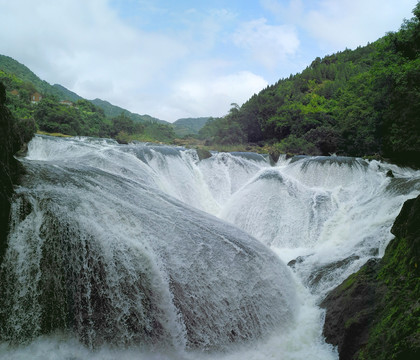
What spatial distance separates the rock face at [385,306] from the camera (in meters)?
2.65

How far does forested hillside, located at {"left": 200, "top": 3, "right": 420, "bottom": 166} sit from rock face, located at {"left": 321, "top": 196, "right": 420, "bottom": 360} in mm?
9984

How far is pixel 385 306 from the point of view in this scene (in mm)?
3291

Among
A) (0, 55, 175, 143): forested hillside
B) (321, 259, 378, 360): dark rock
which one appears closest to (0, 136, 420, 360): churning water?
(321, 259, 378, 360): dark rock

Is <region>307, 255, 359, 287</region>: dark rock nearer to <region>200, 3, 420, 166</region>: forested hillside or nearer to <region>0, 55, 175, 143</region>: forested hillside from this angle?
<region>0, 55, 175, 143</region>: forested hillside

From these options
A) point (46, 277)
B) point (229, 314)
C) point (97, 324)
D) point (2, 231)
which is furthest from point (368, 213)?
point (2, 231)

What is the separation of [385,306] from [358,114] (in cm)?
1863

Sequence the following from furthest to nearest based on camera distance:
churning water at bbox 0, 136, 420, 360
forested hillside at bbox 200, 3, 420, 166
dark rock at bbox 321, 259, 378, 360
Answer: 1. forested hillside at bbox 200, 3, 420, 166
2. dark rock at bbox 321, 259, 378, 360
3. churning water at bbox 0, 136, 420, 360

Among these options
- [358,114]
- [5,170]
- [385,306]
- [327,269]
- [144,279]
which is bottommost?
[327,269]

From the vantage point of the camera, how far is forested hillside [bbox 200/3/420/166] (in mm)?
12039

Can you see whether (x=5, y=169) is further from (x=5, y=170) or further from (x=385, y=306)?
(x=385, y=306)

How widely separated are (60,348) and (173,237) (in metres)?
1.98

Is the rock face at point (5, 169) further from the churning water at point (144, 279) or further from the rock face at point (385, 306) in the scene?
the rock face at point (385, 306)

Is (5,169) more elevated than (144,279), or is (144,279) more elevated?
(5,169)

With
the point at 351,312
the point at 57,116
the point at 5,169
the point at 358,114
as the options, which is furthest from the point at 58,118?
the point at 351,312
